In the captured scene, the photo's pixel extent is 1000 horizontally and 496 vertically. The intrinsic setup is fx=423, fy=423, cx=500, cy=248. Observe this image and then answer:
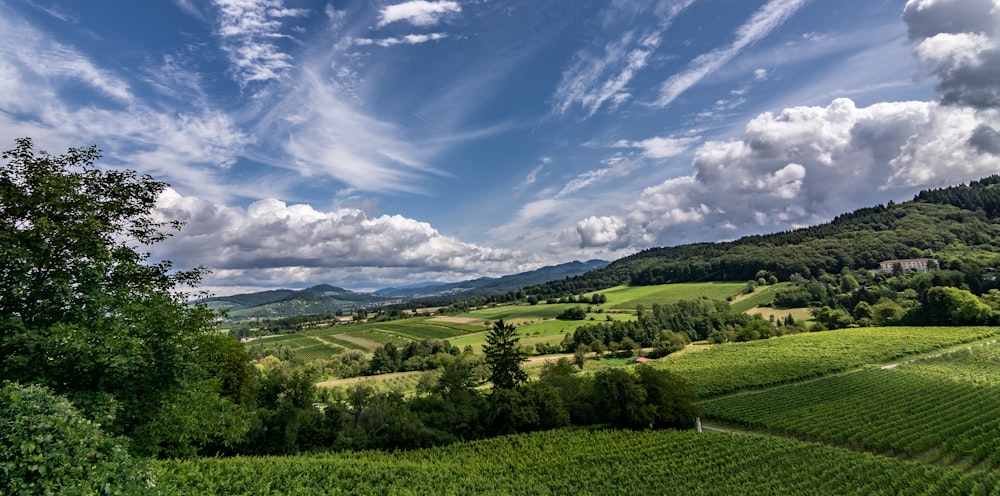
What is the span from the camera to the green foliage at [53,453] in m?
6.12

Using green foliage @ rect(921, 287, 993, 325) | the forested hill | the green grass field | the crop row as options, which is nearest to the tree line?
the crop row

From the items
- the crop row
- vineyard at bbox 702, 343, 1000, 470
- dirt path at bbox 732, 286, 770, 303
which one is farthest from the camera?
dirt path at bbox 732, 286, 770, 303

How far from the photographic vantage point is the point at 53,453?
20.9ft

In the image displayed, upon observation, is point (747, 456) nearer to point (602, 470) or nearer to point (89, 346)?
point (602, 470)

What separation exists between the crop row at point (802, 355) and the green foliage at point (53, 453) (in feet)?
189

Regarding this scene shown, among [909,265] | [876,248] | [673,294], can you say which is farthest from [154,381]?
[876,248]

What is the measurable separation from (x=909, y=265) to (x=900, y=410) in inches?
5311

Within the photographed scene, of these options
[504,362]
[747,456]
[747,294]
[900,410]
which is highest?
[504,362]

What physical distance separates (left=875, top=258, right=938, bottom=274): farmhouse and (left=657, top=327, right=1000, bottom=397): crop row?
6873cm

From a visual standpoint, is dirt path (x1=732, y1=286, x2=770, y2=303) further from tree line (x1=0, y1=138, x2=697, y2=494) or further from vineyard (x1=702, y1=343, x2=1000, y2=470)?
tree line (x1=0, y1=138, x2=697, y2=494)

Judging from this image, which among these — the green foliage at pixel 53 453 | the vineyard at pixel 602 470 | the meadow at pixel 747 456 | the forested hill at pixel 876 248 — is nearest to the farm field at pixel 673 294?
the forested hill at pixel 876 248

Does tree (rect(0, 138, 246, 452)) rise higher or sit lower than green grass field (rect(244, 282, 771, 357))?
higher

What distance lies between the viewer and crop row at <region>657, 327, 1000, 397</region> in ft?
185

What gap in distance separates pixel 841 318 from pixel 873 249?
81072 mm
